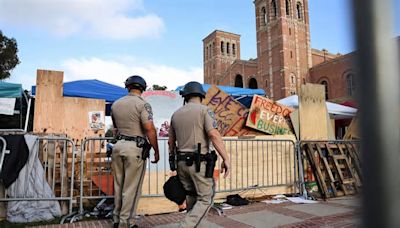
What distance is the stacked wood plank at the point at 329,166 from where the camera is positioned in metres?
6.99

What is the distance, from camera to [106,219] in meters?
5.25

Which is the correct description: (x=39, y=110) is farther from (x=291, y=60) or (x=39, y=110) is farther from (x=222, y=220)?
(x=291, y=60)

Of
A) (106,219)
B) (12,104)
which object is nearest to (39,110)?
(12,104)

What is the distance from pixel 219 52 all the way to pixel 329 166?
223ft

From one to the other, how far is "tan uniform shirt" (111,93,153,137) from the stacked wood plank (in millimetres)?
4639

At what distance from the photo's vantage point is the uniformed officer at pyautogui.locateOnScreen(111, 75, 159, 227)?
4141mm

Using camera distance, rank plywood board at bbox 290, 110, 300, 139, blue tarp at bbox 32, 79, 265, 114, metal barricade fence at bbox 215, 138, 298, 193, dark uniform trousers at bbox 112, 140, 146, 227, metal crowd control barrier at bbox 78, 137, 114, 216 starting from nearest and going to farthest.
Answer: dark uniform trousers at bbox 112, 140, 146, 227
metal crowd control barrier at bbox 78, 137, 114, 216
metal barricade fence at bbox 215, 138, 298, 193
blue tarp at bbox 32, 79, 265, 114
plywood board at bbox 290, 110, 300, 139

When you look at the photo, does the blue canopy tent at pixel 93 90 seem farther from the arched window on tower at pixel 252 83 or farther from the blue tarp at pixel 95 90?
the arched window on tower at pixel 252 83

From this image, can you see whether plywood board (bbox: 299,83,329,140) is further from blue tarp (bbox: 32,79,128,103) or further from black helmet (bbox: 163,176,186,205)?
black helmet (bbox: 163,176,186,205)

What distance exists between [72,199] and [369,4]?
5753 mm

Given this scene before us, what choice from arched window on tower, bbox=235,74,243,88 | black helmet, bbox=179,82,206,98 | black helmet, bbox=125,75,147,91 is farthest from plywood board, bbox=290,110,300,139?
arched window on tower, bbox=235,74,243,88

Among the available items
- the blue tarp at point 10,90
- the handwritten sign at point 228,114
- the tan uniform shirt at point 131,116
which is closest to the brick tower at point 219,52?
the handwritten sign at point 228,114

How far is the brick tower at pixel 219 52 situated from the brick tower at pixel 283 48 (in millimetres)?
19798

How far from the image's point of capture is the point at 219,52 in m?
73.6
